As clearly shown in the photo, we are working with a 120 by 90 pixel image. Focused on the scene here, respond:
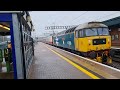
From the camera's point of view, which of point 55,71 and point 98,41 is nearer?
point 55,71

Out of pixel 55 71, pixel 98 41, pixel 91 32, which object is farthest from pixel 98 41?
pixel 55 71

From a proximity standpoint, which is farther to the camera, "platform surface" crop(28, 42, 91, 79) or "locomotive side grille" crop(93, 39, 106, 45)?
"locomotive side grille" crop(93, 39, 106, 45)

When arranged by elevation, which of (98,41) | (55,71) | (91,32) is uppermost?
(91,32)

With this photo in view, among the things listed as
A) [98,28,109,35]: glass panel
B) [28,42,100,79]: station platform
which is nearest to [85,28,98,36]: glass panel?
[98,28,109,35]: glass panel

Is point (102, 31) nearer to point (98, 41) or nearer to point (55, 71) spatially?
point (98, 41)

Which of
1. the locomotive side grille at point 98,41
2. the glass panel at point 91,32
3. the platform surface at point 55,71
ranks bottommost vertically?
the platform surface at point 55,71

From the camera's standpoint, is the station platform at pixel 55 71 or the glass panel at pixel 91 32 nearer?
the station platform at pixel 55 71

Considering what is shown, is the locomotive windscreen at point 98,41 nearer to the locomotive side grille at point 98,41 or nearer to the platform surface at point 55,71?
the locomotive side grille at point 98,41

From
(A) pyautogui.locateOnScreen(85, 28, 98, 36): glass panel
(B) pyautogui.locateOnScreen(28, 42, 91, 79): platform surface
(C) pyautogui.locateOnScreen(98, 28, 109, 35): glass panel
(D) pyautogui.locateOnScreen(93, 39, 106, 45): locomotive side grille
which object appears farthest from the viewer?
(C) pyautogui.locateOnScreen(98, 28, 109, 35): glass panel

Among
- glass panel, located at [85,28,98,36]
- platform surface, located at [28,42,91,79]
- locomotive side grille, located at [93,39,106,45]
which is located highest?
glass panel, located at [85,28,98,36]

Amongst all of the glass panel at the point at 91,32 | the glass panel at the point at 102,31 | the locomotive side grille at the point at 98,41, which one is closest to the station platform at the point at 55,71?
the locomotive side grille at the point at 98,41

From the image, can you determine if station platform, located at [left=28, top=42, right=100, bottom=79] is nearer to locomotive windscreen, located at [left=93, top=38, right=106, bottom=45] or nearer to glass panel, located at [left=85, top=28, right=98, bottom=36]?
locomotive windscreen, located at [left=93, top=38, right=106, bottom=45]
